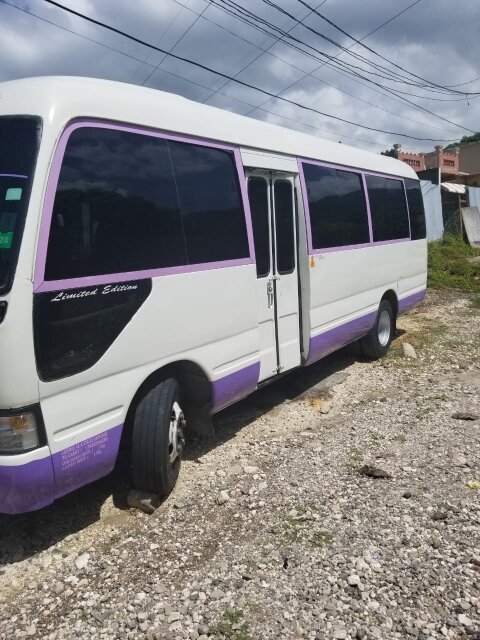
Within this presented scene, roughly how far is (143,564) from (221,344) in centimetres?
171

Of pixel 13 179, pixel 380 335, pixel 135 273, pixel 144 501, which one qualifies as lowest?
pixel 144 501

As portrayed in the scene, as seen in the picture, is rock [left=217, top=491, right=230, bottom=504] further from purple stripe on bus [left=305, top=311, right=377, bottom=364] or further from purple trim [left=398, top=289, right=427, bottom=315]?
purple trim [left=398, top=289, right=427, bottom=315]

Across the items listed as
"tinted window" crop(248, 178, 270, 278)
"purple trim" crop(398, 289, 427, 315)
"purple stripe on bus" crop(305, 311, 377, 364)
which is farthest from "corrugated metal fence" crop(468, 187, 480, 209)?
"tinted window" crop(248, 178, 270, 278)

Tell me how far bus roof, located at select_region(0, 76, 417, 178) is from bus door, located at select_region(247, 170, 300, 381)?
0.36 meters

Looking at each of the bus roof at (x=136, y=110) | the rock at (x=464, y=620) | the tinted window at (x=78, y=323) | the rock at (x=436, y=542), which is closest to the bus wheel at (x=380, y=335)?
the bus roof at (x=136, y=110)

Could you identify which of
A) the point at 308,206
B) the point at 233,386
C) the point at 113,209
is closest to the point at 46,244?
the point at 113,209

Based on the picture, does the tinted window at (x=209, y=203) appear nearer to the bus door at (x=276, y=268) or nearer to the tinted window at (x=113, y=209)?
the tinted window at (x=113, y=209)

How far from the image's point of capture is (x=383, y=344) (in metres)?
8.09

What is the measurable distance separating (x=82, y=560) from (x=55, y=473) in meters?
0.65

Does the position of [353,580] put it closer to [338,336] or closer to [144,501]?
[144,501]

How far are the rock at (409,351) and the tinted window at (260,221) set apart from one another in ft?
12.4

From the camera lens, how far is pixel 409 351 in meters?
8.12

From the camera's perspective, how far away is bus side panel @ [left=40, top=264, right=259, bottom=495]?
3.13 m

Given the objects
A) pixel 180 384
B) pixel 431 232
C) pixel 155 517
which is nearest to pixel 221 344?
pixel 180 384
